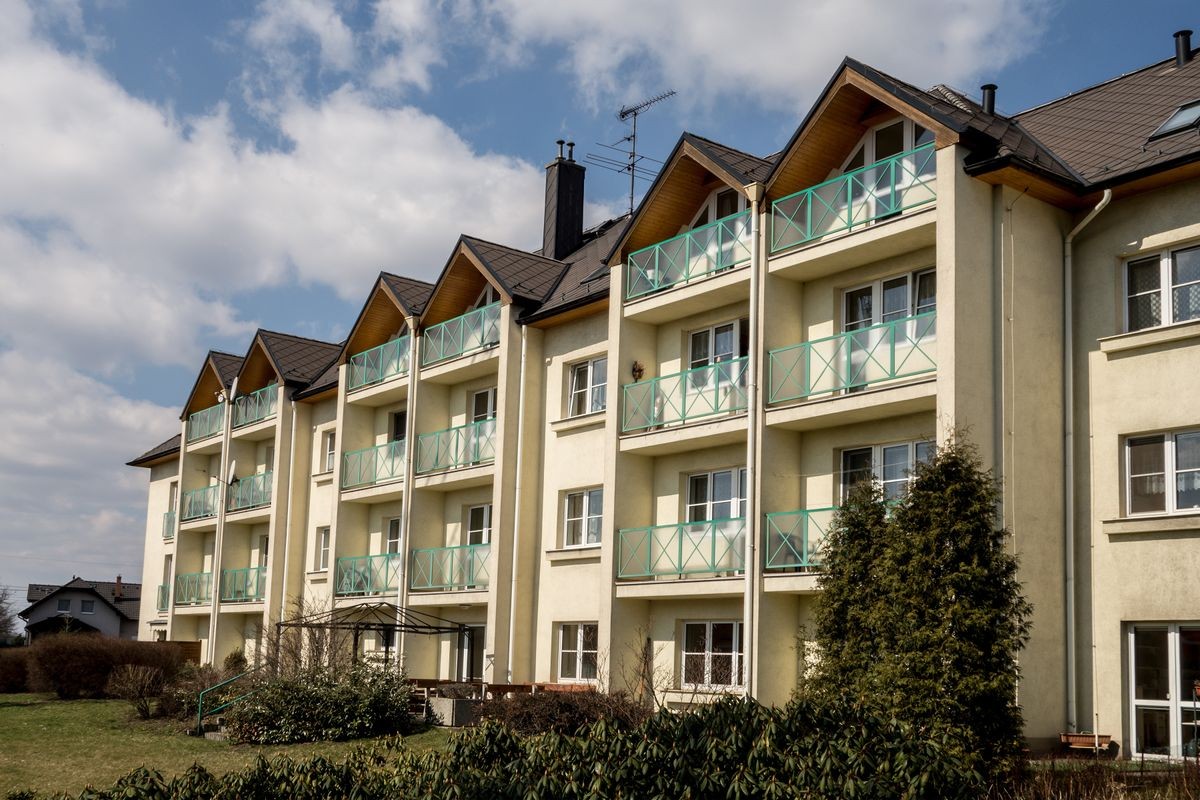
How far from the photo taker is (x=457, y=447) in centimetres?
2856

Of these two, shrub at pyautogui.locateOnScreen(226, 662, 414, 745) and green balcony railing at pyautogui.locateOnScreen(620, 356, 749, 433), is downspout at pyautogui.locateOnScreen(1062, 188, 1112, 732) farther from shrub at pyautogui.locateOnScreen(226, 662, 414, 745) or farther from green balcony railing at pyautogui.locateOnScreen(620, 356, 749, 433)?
shrub at pyautogui.locateOnScreen(226, 662, 414, 745)

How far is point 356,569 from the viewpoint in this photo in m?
31.4

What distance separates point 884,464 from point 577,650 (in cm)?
811

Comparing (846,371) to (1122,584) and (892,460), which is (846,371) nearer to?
(892,460)

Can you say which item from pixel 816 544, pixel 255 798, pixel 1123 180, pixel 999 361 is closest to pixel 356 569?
pixel 816 544

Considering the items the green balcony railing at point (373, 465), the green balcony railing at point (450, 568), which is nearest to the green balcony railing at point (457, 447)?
the green balcony railing at point (373, 465)

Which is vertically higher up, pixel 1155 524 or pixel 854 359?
pixel 854 359

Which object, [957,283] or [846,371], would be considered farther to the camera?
[846,371]

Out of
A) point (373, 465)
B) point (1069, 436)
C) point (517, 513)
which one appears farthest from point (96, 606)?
point (1069, 436)

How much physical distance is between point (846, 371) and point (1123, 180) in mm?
4753

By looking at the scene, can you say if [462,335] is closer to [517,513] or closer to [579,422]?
[579,422]

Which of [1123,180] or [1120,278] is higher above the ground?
[1123,180]

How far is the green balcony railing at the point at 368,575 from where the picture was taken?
3006 centimetres

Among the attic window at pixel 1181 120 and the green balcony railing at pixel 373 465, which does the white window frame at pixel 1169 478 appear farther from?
the green balcony railing at pixel 373 465
